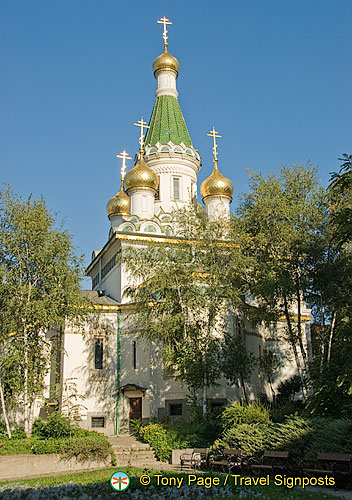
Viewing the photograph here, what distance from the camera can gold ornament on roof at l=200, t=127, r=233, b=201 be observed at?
2580 cm

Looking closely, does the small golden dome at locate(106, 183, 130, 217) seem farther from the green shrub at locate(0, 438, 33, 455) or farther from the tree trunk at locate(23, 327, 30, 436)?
the green shrub at locate(0, 438, 33, 455)

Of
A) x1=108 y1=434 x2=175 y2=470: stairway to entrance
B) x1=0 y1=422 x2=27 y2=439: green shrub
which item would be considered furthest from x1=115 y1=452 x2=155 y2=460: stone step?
x1=0 y1=422 x2=27 y2=439: green shrub

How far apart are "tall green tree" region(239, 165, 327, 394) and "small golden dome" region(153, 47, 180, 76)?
12273 millimetres

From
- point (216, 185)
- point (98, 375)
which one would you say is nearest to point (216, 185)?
point (216, 185)

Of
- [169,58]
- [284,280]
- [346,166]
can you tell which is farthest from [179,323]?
[169,58]

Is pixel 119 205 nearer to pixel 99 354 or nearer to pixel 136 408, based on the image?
pixel 99 354

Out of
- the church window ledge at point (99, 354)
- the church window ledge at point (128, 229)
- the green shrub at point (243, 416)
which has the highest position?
the church window ledge at point (128, 229)

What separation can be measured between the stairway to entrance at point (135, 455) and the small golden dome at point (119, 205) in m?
13.5

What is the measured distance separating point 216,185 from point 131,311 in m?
7.81

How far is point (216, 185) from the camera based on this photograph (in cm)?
2580

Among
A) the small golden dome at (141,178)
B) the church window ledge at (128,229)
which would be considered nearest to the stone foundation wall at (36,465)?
the church window ledge at (128,229)

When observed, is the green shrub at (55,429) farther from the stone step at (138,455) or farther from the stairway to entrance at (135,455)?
the stone step at (138,455)

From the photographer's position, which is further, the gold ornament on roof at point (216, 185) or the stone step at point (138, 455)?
the gold ornament on roof at point (216, 185)

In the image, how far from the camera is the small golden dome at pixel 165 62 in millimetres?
29431
